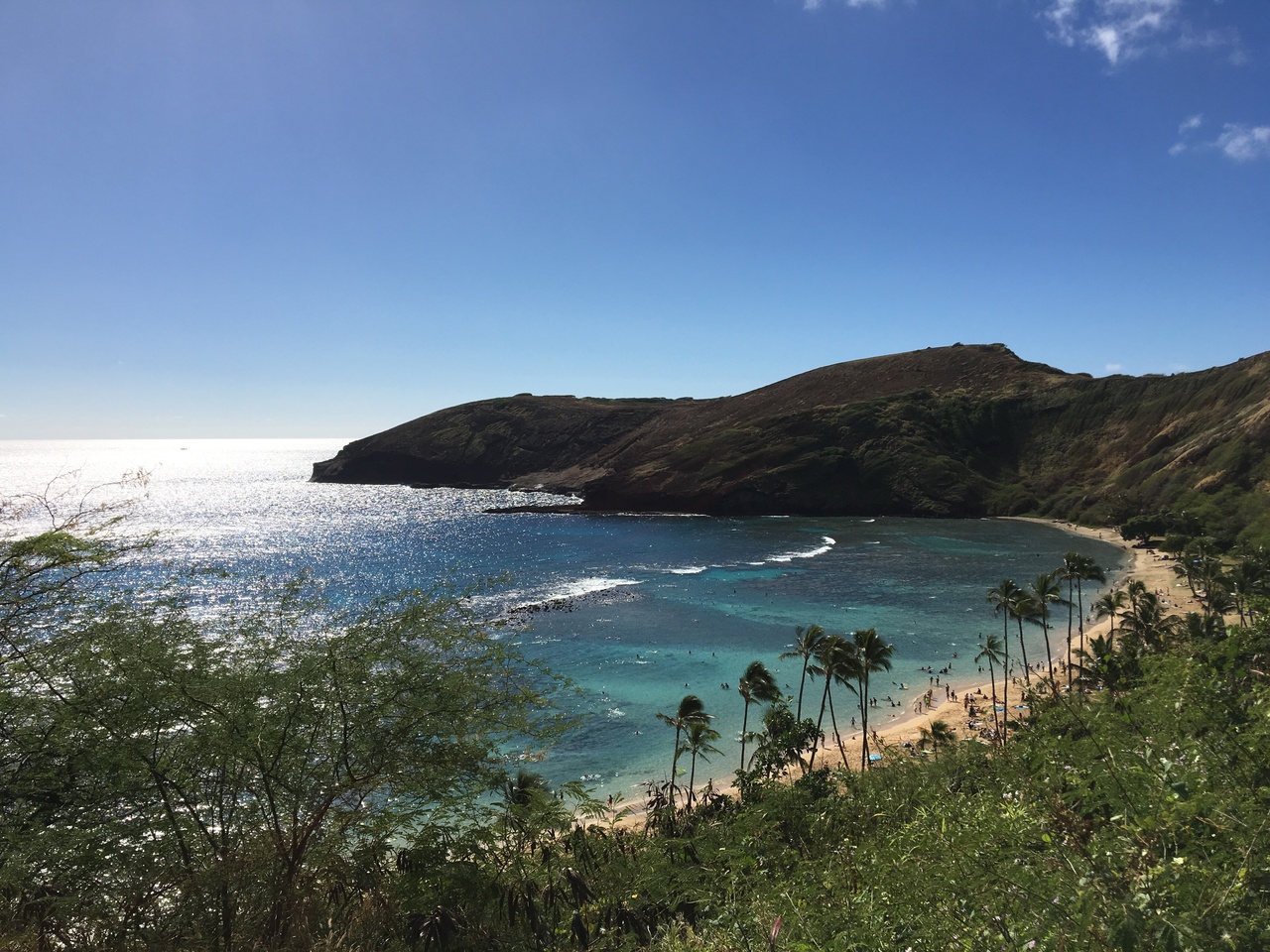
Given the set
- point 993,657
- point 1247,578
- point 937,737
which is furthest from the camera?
point 993,657

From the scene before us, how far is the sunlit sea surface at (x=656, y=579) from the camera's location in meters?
49.1

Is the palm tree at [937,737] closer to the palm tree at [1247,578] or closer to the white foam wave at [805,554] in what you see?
the palm tree at [1247,578]

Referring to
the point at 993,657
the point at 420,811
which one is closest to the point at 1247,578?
the point at 993,657

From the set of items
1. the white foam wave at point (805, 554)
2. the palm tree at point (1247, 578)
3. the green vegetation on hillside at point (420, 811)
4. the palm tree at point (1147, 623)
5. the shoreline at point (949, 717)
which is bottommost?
the shoreline at point (949, 717)

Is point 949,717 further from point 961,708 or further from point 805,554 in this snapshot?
point 805,554

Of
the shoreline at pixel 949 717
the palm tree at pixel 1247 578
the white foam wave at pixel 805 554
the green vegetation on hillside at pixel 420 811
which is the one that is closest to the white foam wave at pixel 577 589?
the white foam wave at pixel 805 554

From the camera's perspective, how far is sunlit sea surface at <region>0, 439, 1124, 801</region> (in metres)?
49.1

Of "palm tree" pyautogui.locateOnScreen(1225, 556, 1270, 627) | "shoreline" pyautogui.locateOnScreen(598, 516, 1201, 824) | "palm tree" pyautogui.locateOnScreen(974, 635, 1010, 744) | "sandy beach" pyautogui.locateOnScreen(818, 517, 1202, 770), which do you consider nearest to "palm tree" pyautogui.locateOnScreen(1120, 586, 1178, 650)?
"palm tree" pyautogui.locateOnScreen(1225, 556, 1270, 627)

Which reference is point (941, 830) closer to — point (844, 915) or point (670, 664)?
point (844, 915)

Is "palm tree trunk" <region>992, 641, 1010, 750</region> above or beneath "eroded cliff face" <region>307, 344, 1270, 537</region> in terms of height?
beneath

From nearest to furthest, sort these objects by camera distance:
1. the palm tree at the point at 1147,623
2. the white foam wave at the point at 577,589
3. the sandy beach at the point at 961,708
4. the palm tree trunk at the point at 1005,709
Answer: the palm tree trunk at the point at 1005,709 → the palm tree at the point at 1147,623 → the sandy beach at the point at 961,708 → the white foam wave at the point at 577,589

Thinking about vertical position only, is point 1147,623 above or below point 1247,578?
below

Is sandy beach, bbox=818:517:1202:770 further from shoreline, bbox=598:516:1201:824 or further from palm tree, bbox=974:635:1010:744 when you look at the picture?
palm tree, bbox=974:635:1010:744

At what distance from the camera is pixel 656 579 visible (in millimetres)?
89188
